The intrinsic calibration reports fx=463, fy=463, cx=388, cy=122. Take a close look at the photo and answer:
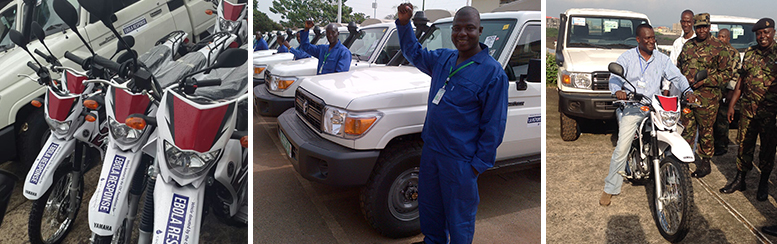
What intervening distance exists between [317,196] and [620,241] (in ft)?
8.34

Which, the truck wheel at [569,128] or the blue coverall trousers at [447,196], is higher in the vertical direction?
the blue coverall trousers at [447,196]

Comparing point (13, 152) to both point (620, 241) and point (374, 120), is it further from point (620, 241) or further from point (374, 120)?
point (620, 241)

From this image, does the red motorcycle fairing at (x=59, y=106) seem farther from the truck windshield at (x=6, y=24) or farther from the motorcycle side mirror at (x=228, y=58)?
the motorcycle side mirror at (x=228, y=58)

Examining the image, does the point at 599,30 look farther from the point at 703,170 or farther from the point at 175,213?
the point at 175,213

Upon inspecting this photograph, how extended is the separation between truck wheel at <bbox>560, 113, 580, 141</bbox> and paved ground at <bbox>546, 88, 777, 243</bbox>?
0.61 meters

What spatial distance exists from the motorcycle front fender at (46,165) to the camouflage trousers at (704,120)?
5.48 meters

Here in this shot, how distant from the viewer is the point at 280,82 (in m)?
5.63

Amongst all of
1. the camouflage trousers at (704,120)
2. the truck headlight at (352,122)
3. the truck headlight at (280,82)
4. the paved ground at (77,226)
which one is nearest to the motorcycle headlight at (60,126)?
the paved ground at (77,226)

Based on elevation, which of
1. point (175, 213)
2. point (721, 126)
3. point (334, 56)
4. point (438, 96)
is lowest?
point (721, 126)

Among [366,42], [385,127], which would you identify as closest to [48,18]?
[385,127]

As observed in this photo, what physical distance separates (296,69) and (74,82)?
3003 mm

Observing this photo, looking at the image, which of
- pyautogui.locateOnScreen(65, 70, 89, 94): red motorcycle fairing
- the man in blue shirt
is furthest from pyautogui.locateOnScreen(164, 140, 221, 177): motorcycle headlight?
the man in blue shirt

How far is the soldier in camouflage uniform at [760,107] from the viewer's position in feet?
13.8

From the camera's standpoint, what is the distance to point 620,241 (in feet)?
12.4
